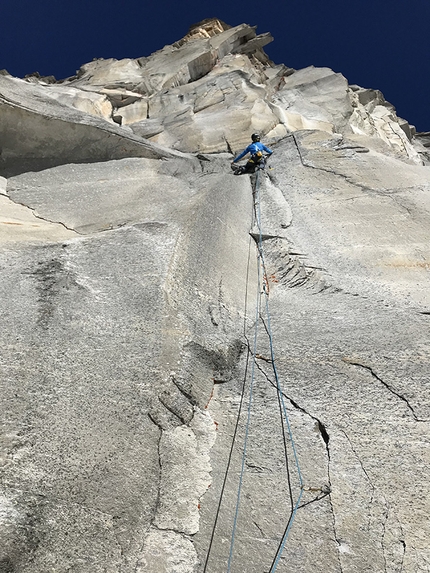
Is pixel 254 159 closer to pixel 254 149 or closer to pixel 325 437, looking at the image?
pixel 254 149

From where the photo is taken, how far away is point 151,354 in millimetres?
4168

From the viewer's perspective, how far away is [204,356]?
14.8 ft

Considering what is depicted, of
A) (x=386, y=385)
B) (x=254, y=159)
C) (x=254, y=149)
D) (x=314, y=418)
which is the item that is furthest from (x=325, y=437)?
(x=254, y=149)

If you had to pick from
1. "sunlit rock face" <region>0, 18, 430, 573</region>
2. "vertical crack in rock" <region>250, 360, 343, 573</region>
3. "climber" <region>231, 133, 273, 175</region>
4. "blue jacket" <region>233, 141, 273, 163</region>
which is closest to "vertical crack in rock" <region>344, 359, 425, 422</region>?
"sunlit rock face" <region>0, 18, 430, 573</region>

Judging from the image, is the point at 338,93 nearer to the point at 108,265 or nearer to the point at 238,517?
the point at 108,265

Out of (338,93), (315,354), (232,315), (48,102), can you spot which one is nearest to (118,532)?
(315,354)

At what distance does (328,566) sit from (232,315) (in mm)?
2813

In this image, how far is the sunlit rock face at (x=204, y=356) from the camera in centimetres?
302

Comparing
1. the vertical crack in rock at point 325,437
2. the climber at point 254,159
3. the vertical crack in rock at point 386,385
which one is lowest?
the vertical crack in rock at point 325,437

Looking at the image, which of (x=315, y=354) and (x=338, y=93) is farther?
(x=338, y=93)

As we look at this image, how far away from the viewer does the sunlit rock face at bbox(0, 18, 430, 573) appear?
302 cm

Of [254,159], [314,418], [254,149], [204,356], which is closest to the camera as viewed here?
[314,418]

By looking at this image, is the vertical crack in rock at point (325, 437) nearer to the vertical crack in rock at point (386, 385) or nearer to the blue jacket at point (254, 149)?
the vertical crack in rock at point (386, 385)

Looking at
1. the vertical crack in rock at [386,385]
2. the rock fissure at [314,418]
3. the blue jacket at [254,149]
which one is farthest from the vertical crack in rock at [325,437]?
the blue jacket at [254,149]
